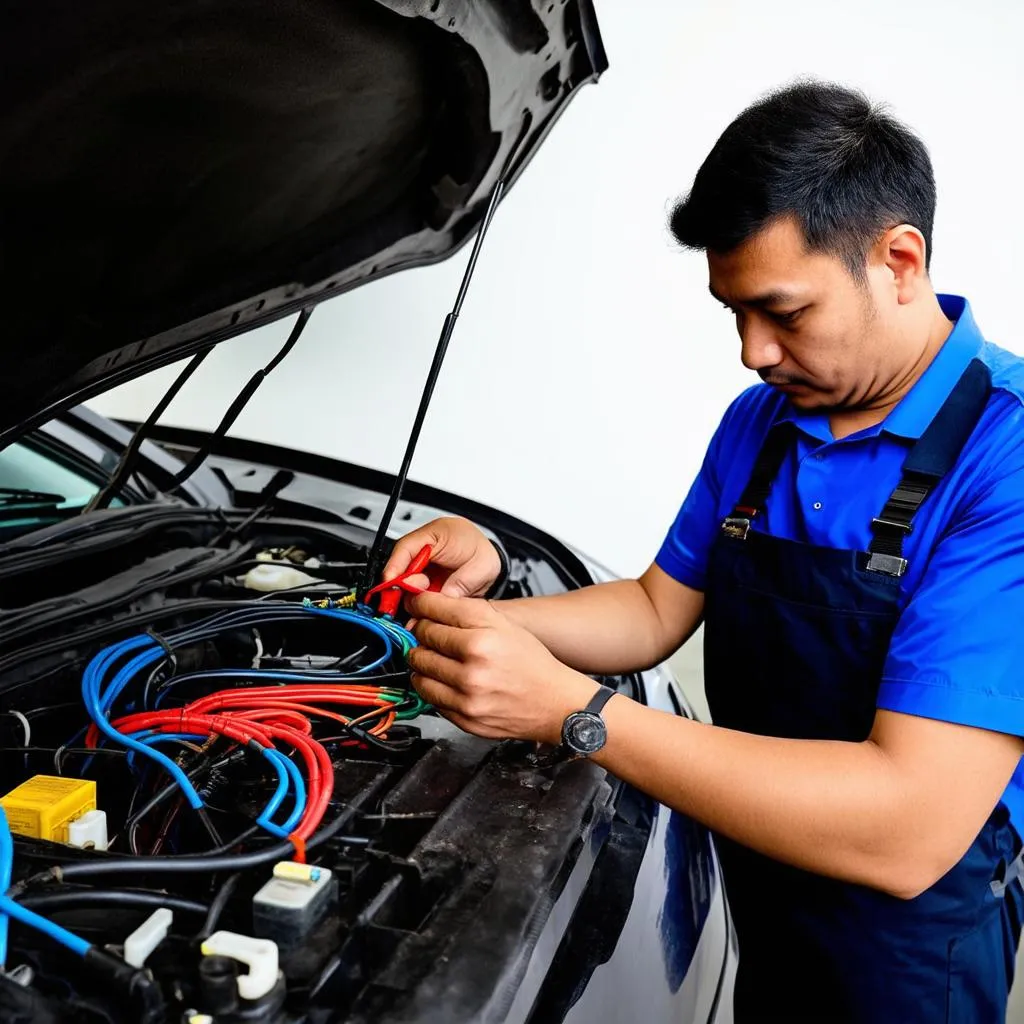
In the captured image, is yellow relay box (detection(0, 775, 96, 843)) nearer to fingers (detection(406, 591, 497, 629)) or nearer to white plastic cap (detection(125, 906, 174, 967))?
white plastic cap (detection(125, 906, 174, 967))

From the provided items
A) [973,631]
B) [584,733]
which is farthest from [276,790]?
[973,631]

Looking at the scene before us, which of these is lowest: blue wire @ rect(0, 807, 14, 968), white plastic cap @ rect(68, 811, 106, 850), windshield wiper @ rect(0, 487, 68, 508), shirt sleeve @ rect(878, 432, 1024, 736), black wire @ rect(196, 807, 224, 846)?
white plastic cap @ rect(68, 811, 106, 850)

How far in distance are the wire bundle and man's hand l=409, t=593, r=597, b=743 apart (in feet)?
0.39

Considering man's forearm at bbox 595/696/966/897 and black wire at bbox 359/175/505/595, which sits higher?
black wire at bbox 359/175/505/595

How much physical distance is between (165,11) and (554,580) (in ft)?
3.63

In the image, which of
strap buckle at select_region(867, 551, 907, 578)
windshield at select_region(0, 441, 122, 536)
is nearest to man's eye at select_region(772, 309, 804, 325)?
strap buckle at select_region(867, 551, 907, 578)

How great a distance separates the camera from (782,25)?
310 cm

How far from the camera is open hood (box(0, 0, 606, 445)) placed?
69cm

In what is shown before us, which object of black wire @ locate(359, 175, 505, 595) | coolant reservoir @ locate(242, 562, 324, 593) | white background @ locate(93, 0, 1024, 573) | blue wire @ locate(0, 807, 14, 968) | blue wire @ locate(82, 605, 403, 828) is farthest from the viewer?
white background @ locate(93, 0, 1024, 573)

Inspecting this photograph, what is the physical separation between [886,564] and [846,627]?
0.27 ft

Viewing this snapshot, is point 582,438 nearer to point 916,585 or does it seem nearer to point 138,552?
point 138,552

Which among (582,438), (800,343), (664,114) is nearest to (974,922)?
(800,343)

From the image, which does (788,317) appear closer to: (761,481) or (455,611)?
(761,481)

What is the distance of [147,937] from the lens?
63 cm
